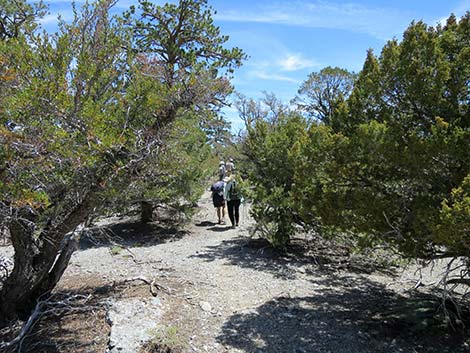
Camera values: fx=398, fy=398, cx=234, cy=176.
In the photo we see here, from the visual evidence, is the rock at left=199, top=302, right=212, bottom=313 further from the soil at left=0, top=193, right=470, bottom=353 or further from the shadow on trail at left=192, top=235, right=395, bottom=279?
the shadow on trail at left=192, top=235, right=395, bottom=279

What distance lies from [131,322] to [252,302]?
1902 mm

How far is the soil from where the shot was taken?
498cm

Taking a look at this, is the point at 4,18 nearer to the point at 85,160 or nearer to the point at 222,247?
the point at 85,160

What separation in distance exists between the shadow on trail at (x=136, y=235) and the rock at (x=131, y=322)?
4599mm

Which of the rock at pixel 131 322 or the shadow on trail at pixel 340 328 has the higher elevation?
the rock at pixel 131 322

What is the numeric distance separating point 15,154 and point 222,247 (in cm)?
631

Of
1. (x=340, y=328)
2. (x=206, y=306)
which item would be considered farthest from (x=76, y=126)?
(x=340, y=328)

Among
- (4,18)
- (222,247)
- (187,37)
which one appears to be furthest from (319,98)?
(4,18)

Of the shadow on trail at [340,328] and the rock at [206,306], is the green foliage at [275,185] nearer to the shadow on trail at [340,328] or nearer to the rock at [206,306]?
the shadow on trail at [340,328]

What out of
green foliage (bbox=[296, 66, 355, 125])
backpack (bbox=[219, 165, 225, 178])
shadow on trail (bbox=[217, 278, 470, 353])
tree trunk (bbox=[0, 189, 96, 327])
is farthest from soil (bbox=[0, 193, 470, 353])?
green foliage (bbox=[296, 66, 355, 125])

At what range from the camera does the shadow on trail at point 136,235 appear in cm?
1055

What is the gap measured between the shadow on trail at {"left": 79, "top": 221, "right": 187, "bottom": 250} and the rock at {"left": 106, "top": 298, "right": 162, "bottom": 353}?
4599mm

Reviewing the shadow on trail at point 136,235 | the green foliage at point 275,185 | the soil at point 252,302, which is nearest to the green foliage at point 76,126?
the soil at point 252,302

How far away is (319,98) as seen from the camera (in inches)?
1136
